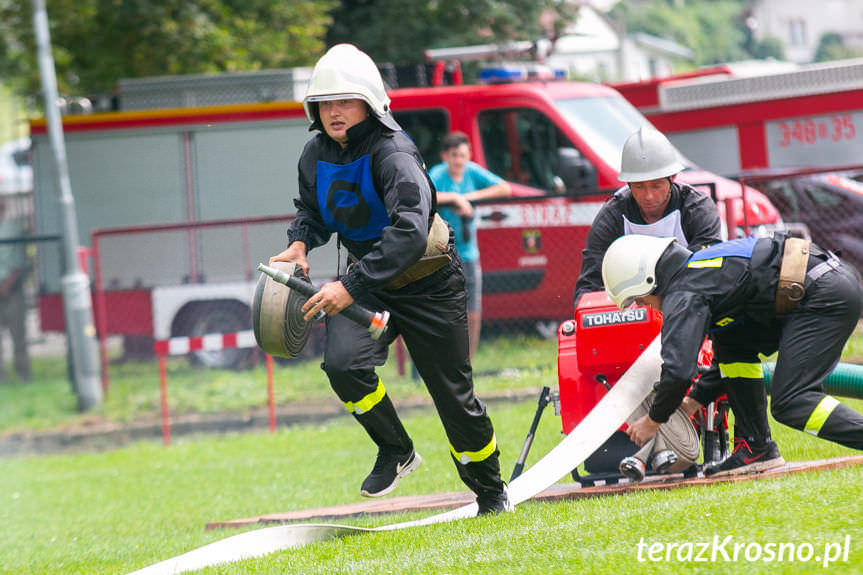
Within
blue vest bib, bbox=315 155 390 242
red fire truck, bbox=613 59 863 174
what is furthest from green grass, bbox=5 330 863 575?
red fire truck, bbox=613 59 863 174

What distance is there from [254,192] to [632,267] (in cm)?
993

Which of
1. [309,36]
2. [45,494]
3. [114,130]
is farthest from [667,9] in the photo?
[45,494]

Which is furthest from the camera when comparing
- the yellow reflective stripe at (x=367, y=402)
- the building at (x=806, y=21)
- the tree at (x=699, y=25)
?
the building at (x=806, y=21)

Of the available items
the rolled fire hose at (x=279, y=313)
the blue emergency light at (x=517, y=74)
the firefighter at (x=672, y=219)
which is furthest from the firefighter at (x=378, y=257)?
the blue emergency light at (x=517, y=74)

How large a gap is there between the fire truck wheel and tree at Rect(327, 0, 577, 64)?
252 inches

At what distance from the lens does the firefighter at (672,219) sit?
19.7 ft

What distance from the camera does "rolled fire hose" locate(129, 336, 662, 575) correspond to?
5547 millimetres

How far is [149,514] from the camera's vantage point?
8.06m

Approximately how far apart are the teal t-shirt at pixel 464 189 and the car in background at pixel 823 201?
3.58 metres

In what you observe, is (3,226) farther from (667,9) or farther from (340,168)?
(667,9)

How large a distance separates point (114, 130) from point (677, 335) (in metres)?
11.3

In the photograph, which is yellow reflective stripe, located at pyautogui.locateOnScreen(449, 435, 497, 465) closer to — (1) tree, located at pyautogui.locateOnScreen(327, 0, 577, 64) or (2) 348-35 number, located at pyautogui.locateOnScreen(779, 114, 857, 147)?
(2) 348-35 number, located at pyautogui.locateOnScreen(779, 114, 857, 147)

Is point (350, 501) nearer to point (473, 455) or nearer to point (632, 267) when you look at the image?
point (473, 455)

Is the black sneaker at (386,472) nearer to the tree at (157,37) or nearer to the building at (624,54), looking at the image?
the tree at (157,37)
